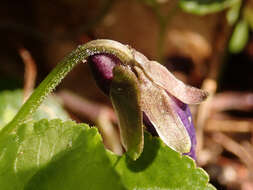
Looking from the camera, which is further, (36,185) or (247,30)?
(247,30)

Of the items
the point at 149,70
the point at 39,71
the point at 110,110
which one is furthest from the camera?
the point at 39,71

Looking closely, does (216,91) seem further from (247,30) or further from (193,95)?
(193,95)

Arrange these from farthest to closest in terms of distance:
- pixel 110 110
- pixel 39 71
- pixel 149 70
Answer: pixel 39 71
pixel 110 110
pixel 149 70

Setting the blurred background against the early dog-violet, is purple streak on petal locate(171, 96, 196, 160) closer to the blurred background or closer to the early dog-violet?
the early dog-violet

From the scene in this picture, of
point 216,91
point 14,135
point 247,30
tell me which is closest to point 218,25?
point 247,30

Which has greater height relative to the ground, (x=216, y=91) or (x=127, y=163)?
(x=127, y=163)

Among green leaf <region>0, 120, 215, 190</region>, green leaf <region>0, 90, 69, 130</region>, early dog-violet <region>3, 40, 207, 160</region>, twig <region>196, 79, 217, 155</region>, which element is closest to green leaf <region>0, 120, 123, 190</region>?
Result: green leaf <region>0, 120, 215, 190</region>
